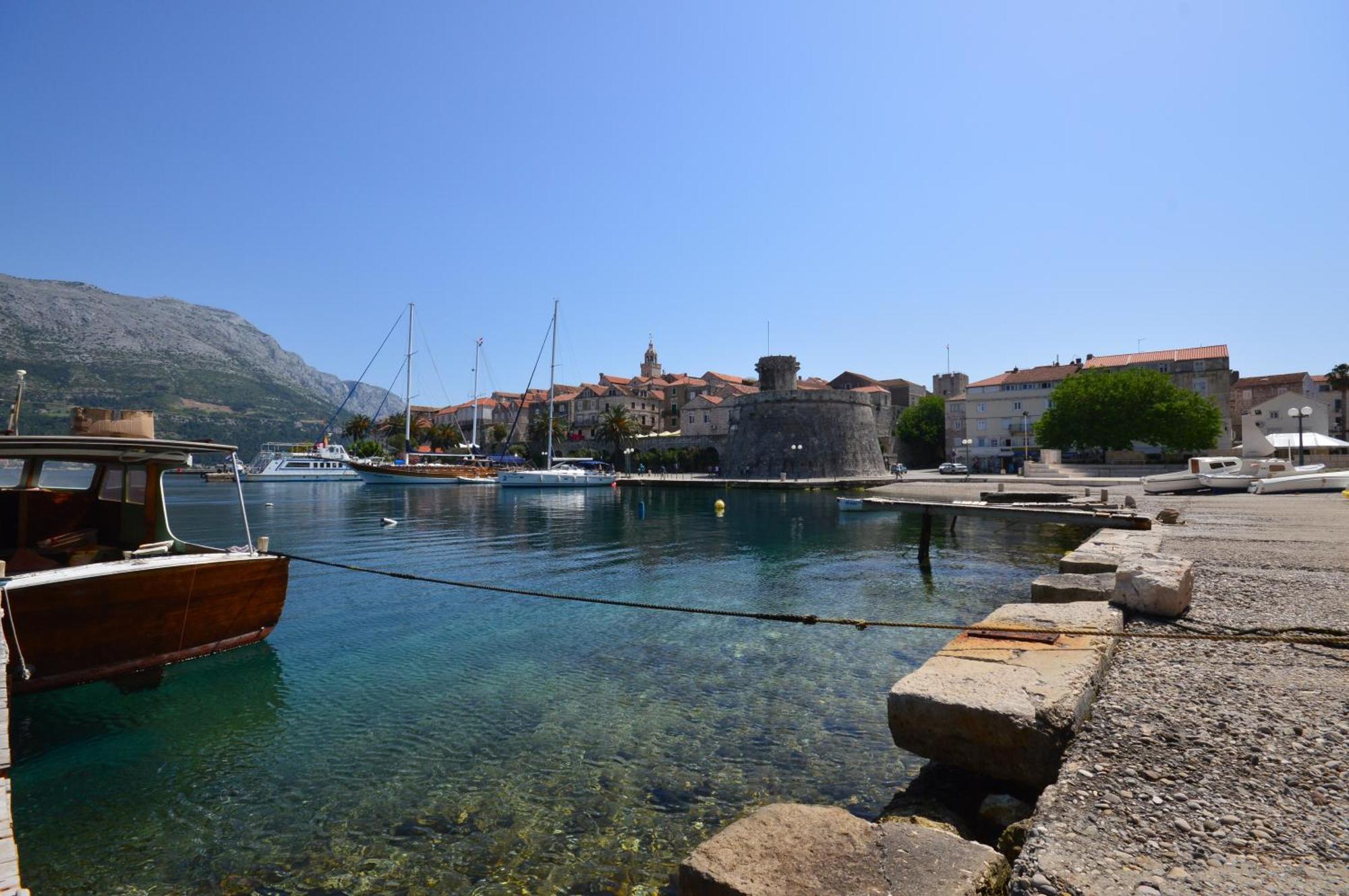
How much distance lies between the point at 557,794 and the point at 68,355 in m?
182

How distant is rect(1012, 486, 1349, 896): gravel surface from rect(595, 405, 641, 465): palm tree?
68789 millimetres

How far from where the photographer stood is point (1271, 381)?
70188 mm

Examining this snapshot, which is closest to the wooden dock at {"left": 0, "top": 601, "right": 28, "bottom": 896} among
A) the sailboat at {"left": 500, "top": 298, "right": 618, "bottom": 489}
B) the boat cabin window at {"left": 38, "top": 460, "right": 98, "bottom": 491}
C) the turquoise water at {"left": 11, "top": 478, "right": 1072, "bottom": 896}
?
the turquoise water at {"left": 11, "top": 478, "right": 1072, "bottom": 896}

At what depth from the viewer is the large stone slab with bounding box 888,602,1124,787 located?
3857mm

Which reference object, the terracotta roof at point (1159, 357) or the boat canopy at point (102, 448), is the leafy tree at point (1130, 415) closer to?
the terracotta roof at point (1159, 357)

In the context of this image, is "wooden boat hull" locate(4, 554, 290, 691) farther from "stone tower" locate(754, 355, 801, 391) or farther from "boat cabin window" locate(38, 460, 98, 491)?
"stone tower" locate(754, 355, 801, 391)

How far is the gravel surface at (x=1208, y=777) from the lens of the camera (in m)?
2.50

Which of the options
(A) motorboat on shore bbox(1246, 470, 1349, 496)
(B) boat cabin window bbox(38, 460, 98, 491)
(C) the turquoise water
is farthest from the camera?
(A) motorboat on shore bbox(1246, 470, 1349, 496)

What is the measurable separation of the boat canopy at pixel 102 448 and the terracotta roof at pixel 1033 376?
75350mm

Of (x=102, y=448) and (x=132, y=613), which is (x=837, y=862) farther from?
(x=102, y=448)

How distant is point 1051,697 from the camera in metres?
4.05

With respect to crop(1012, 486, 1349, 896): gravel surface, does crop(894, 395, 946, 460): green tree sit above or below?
above

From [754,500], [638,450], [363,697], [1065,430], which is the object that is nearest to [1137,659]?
[363,697]

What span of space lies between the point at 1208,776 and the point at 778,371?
60.2 metres
